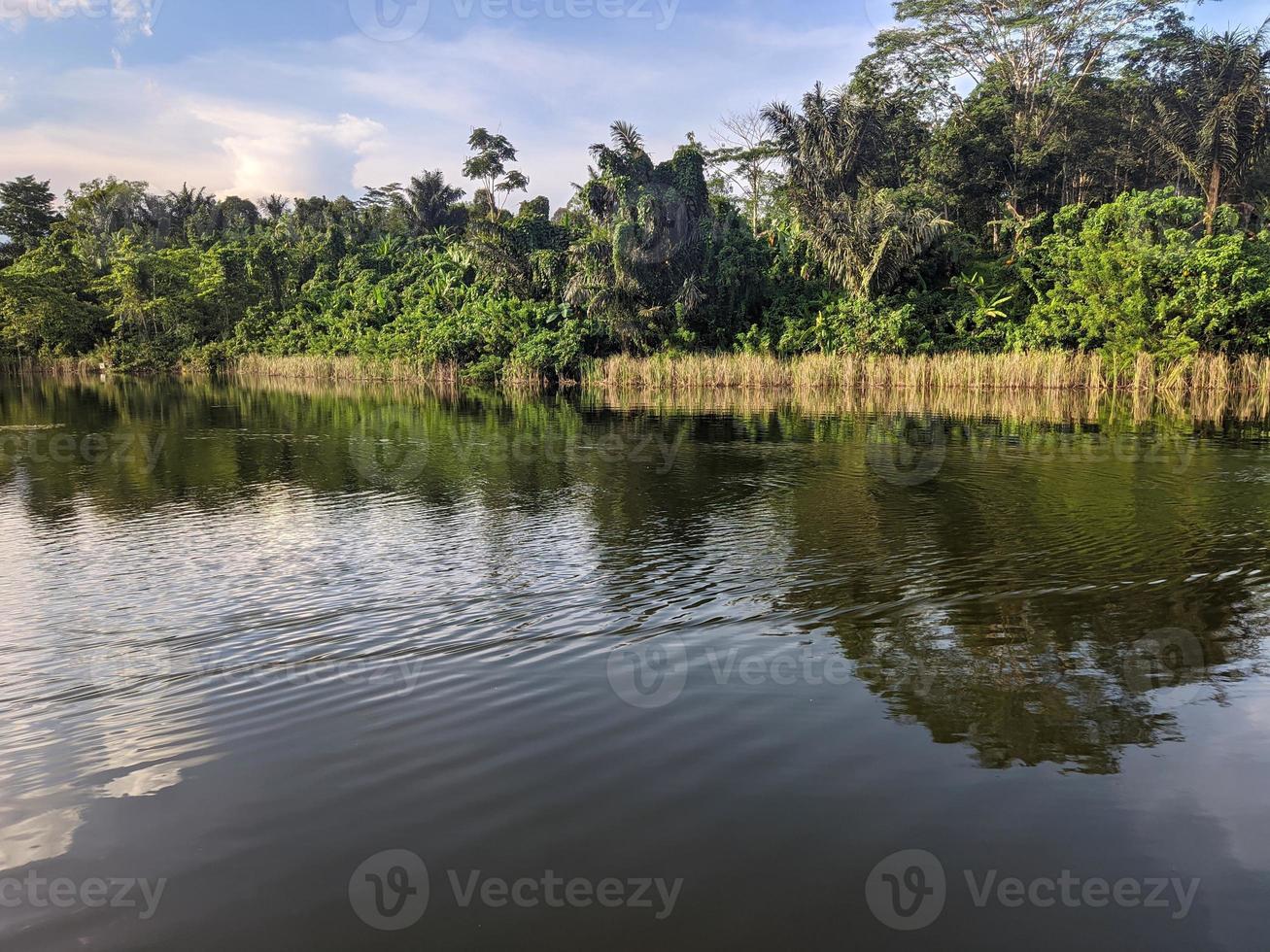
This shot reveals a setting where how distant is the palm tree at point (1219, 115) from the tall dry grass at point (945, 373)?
8562 millimetres

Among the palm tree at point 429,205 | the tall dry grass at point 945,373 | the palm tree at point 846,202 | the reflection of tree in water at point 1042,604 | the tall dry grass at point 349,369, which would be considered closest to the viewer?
the reflection of tree in water at point 1042,604

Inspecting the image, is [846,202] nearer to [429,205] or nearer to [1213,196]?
[1213,196]

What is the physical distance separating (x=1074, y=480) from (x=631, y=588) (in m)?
9.00

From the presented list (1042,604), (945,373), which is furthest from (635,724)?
(945,373)

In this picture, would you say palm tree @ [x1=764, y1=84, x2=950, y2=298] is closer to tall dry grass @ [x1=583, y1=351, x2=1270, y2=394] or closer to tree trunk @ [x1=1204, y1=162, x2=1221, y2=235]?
tall dry grass @ [x1=583, y1=351, x2=1270, y2=394]

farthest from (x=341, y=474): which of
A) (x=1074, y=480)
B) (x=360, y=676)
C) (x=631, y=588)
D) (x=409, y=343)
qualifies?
(x=409, y=343)

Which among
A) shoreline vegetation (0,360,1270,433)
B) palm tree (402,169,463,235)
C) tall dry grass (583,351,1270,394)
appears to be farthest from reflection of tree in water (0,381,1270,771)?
palm tree (402,169,463,235)

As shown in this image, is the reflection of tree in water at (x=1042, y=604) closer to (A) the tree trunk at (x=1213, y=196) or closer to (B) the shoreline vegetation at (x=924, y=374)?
(B) the shoreline vegetation at (x=924, y=374)

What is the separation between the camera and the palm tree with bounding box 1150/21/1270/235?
118 ft

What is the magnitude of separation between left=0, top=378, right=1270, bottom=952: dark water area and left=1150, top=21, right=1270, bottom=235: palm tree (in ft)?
107

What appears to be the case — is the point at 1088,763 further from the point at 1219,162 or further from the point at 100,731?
the point at 1219,162

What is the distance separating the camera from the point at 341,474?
15.0 m

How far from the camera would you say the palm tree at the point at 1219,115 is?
3609 centimetres

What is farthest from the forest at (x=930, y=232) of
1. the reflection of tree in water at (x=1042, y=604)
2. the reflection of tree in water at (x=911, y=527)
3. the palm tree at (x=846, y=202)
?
the reflection of tree in water at (x=1042, y=604)
